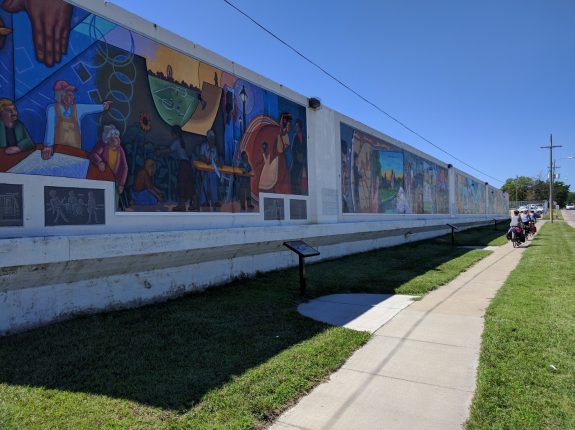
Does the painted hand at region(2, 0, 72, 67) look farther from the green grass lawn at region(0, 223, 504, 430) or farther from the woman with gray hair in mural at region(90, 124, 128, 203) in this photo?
the green grass lawn at region(0, 223, 504, 430)

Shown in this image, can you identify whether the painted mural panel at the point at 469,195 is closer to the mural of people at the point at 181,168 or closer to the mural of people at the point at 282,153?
the mural of people at the point at 282,153

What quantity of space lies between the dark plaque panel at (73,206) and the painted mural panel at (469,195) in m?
29.8

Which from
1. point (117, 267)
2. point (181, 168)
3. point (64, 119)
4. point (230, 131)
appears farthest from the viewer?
point (230, 131)

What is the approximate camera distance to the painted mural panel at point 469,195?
3336 centimetres

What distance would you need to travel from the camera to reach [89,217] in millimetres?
6215

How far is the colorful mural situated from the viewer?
15172 millimetres

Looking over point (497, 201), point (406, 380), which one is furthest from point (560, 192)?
point (406, 380)

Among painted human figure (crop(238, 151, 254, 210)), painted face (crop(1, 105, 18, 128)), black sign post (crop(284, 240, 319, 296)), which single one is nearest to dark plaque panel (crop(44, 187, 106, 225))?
painted face (crop(1, 105, 18, 128))

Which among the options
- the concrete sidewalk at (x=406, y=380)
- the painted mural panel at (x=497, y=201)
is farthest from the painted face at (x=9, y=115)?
the painted mural panel at (x=497, y=201)

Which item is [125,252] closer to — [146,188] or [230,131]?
[146,188]

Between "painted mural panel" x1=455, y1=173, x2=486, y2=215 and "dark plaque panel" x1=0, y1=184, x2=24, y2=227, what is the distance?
30882 mm

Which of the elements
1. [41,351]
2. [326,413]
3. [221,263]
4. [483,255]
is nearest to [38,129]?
[41,351]

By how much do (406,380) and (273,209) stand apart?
6.75 meters

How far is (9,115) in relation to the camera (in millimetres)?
5316
